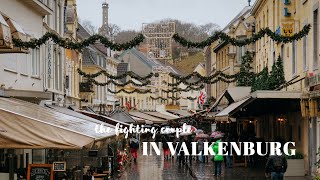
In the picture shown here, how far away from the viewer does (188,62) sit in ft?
516

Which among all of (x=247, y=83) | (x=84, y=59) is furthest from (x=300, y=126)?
(x=84, y=59)

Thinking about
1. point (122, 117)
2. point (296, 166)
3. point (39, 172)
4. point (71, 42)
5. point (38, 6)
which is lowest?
point (296, 166)

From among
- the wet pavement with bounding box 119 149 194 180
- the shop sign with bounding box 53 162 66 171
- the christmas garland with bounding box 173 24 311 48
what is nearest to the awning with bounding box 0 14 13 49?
the shop sign with bounding box 53 162 66 171

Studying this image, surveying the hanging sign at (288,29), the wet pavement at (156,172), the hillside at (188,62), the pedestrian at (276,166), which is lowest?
the wet pavement at (156,172)

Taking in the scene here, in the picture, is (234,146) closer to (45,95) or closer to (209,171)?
(209,171)

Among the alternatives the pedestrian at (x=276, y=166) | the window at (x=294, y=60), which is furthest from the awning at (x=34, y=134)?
the window at (x=294, y=60)

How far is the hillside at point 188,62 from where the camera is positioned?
502ft

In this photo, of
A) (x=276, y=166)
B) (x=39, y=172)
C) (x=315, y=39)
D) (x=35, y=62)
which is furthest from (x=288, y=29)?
(x=39, y=172)

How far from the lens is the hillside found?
502ft

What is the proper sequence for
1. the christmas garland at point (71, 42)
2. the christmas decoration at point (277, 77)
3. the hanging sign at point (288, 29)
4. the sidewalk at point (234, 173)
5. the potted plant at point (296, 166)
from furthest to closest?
1. the christmas decoration at point (277, 77)
2. the sidewalk at point (234, 173)
3. the potted plant at point (296, 166)
4. the hanging sign at point (288, 29)
5. the christmas garland at point (71, 42)

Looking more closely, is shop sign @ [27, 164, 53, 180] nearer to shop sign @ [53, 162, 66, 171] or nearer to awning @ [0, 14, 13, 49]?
shop sign @ [53, 162, 66, 171]

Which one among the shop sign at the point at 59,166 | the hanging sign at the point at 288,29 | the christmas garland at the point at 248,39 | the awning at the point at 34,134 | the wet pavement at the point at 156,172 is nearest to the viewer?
the awning at the point at 34,134

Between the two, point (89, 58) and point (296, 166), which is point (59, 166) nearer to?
point (296, 166)

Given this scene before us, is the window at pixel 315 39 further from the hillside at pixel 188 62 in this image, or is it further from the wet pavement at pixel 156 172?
the hillside at pixel 188 62
